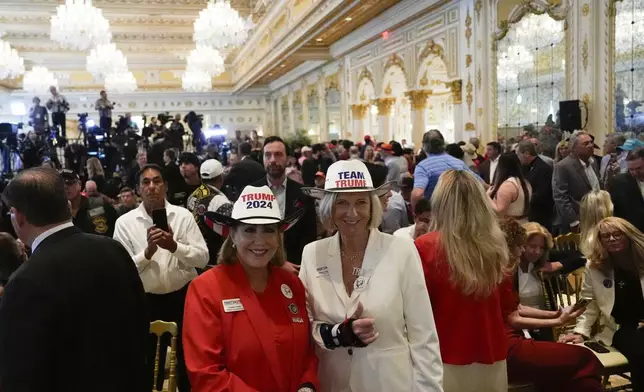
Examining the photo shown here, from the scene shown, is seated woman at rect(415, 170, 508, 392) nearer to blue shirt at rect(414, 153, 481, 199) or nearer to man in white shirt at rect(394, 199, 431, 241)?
man in white shirt at rect(394, 199, 431, 241)

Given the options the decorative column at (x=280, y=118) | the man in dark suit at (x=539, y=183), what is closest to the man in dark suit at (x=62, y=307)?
the man in dark suit at (x=539, y=183)

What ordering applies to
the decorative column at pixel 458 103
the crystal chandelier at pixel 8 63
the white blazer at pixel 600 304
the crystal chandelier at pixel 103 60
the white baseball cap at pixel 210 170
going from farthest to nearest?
the crystal chandelier at pixel 103 60 → the crystal chandelier at pixel 8 63 → the decorative column at pixel 458 103 → the white baseball cap at pixel 210 170 → the white blazer at pixel 600 304

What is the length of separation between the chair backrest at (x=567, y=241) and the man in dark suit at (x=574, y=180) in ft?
3.88

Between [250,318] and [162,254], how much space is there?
4.47ft

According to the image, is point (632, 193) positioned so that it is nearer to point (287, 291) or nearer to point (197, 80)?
point (287, 291)

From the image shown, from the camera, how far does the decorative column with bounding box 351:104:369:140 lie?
16.7 meters

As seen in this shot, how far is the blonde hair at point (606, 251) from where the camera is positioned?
3.30 metres

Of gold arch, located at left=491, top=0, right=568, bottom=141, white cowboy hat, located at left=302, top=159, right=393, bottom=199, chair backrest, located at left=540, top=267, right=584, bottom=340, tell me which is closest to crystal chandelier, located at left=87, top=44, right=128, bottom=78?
gold arch, located at left=491, top=0, right=568, bottom=141

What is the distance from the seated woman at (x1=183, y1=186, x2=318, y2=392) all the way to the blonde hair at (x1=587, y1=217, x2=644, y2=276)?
215cm

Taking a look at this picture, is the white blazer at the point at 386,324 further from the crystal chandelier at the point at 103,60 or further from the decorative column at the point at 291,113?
the decorative column at the point at 291,113

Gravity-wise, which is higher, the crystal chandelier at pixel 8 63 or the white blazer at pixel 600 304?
the crystal chandelier at pixel 8 63

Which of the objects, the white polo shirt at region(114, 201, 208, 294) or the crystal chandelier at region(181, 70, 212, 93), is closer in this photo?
the white polo shirt at region(114, 201, 208, 294)

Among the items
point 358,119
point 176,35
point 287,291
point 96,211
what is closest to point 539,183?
point 96,211

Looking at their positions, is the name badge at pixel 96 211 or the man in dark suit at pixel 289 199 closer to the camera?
the man in dark suit at pixel 289 199
